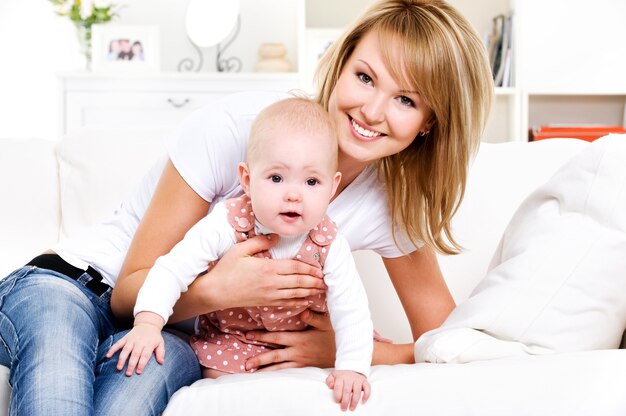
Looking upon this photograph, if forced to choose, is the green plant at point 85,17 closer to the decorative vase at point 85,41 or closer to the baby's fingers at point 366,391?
the decorative vase at point 85,41

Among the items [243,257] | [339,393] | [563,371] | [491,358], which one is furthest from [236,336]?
[563,371]

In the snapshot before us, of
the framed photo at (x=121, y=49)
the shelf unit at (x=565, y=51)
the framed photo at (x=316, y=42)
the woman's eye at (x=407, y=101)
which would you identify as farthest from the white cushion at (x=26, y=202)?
the shelf unit at (x=565, y=51)

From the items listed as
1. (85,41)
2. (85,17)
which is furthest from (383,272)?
(85,17)

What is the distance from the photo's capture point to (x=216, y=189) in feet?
4.71

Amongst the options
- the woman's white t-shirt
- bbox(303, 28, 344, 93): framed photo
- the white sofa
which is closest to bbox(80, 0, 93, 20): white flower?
bbox(303, 28, 344, 93): framed photo

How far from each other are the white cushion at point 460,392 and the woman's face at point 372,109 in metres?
0.41

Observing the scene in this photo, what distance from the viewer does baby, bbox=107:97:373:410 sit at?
4.03ft

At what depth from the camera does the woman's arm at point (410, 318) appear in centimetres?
141

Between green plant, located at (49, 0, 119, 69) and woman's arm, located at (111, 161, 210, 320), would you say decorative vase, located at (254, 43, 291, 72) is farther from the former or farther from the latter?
woman's arm, located at (111, 161, 210, 320)

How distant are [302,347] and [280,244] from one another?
0.20 metres

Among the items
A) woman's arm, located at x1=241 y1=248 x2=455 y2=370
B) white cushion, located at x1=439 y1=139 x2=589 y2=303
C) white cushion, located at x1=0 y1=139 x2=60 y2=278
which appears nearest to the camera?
woman's arm, located at x1=241 y1=248 x2=455 y2=370

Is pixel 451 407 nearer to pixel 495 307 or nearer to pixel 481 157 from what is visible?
pixel 495 307

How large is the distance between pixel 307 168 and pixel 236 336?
0.36m

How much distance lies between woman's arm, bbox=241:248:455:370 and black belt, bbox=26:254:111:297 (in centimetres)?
30
